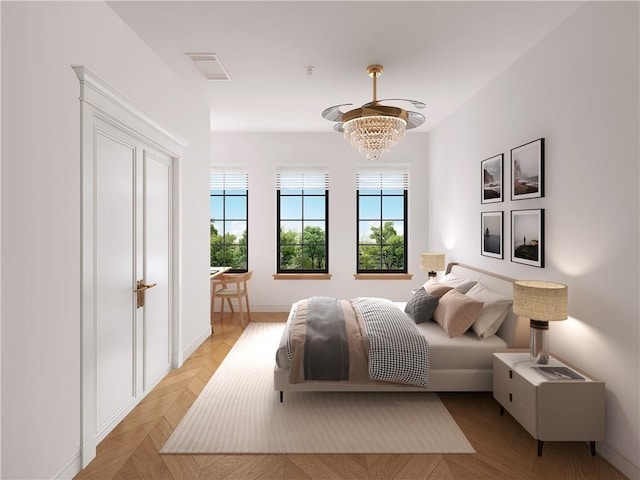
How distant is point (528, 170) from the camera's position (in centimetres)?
311

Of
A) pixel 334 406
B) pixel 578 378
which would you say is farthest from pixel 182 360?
pixel 578 378

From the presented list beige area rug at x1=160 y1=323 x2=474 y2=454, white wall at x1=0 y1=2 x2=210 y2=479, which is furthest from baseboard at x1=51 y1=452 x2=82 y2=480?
beige area rug at x1=160 y1=323 x2=474 y2=454

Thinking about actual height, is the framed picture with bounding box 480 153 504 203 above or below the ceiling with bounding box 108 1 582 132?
below

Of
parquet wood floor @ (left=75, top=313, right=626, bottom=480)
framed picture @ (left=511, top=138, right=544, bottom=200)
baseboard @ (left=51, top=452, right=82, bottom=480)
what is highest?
framed picture @ (left=511, top=138, right=544, bottom=200)

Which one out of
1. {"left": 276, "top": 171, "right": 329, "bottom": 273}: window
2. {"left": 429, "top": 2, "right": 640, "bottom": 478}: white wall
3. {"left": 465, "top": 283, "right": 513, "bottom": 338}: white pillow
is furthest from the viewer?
{"left": 276, "top": 171, "right": 329, "bottom": 273}: window

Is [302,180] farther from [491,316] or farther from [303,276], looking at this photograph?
[491,316]

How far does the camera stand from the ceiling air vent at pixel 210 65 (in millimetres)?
3125

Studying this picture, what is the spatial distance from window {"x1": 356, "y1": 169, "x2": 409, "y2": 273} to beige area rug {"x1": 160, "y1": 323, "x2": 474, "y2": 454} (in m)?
3.08

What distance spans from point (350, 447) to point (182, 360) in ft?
7.03

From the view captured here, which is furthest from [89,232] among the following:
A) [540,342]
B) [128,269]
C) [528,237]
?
[528,237]

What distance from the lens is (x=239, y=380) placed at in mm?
3395

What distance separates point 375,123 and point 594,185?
1543mm

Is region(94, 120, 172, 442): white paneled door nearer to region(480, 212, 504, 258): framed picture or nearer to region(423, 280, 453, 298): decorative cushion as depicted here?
region(423, 280, 453, 298): decorative cushion

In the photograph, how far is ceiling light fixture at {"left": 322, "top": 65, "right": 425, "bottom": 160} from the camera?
2.82 meters
